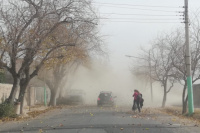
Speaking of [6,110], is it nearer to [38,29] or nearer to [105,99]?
[38,29]

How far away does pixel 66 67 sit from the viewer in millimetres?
33312

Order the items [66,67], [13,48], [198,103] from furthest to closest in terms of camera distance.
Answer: [66,67]
[198,103]
[13,48]

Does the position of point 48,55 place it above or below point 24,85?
above

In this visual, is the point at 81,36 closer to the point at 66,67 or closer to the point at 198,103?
the point at 66,67

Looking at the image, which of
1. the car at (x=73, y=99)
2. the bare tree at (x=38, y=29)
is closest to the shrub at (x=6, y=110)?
the bare tree at (x=38, y=29)

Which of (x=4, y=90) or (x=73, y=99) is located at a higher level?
(x=4, y=90)

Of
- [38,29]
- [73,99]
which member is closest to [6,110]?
[38,29]

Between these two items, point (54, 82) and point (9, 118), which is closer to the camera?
point (9, 118)

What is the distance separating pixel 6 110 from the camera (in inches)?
671

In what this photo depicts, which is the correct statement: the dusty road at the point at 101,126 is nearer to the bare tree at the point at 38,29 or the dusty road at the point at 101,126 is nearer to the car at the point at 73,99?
the bare tree at the point at 38,29

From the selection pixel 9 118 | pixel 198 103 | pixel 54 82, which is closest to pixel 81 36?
pixel 9 118

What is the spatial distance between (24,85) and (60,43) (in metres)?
4.06

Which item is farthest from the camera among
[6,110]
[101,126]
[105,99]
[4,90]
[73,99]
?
[73,99]

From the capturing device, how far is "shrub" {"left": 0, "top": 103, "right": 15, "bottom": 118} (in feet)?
55.4
